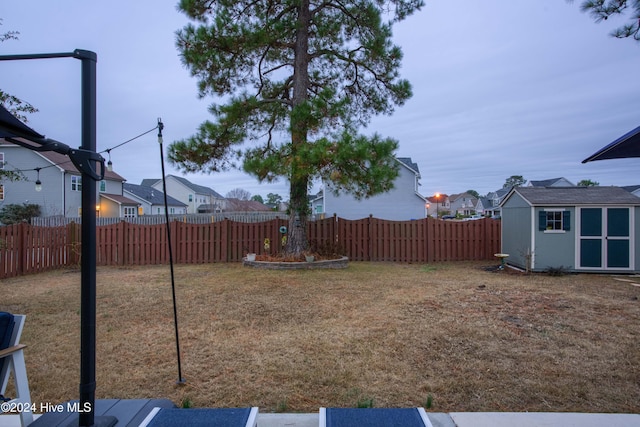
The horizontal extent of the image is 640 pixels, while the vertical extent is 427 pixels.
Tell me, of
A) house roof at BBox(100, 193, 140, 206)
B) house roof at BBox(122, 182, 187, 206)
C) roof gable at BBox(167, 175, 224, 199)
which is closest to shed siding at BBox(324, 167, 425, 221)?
house roof at BBox(100, 193, 140, 206)

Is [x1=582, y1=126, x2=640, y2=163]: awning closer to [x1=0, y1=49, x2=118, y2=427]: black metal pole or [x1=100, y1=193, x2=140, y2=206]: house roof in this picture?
[x1=0, y1=49, x2=118, y2=427]: black metal pole

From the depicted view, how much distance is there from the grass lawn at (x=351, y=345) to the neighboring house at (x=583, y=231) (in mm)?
1857

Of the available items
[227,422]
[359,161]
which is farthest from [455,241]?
[227,422]

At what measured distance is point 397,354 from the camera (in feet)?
11.3

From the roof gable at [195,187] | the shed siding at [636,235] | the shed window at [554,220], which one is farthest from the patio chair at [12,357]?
the roof gable at [195,187]

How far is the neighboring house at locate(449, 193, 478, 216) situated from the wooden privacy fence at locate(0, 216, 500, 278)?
63.1 metres

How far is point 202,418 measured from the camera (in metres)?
1.98

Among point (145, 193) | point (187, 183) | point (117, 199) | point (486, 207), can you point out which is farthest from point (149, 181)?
point (486, 207)

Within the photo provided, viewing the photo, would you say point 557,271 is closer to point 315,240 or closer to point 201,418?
point 315,240

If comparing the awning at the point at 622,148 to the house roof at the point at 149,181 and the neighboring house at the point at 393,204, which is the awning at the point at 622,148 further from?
the house roof at the point at 149,181

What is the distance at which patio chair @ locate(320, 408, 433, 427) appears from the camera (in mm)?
1931

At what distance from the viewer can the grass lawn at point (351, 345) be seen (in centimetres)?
270

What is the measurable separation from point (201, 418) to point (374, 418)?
38.2 inches

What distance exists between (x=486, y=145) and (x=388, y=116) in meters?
21.8
